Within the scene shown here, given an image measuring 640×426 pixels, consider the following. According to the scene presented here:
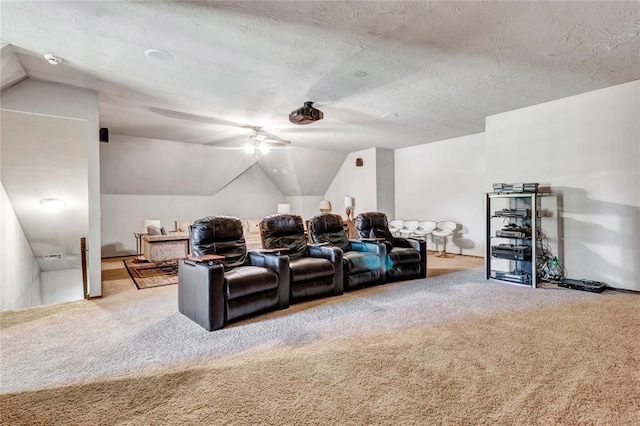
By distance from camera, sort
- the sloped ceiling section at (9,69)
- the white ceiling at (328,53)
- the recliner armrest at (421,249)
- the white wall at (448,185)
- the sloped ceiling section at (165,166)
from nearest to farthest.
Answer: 1. the white ceiling at (328,53)
2. the sloped ceiling section at (9,69)
3. the recliner armrest at (421,249)
4. the white wall at (448,185)
5. the sloped ceiling section at (165,166)

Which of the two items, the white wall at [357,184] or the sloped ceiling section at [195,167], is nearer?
the sloped ceiling section at [195,167]

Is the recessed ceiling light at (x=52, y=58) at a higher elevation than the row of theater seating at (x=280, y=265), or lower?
higher

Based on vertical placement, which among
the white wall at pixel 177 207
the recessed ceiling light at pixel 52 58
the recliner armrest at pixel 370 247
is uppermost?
the recessed ceiling light at pixel 52 58

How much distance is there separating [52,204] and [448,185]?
7.82 meters

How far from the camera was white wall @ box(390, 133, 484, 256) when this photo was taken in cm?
658

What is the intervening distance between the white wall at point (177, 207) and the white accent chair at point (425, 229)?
4.58 metres

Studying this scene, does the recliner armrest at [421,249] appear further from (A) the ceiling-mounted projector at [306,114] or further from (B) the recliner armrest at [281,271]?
(A) the ceiling-mounted projector at [306,114]

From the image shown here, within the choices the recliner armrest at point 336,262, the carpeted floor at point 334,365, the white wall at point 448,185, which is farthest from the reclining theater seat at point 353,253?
the white wall at point 448,185

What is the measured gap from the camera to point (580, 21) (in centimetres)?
253

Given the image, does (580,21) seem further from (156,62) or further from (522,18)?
(156,62)

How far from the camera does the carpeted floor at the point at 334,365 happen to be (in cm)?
172

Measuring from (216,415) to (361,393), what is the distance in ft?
2.75

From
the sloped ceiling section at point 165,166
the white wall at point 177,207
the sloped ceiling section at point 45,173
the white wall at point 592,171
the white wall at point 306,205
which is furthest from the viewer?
the white wall at point 306,205

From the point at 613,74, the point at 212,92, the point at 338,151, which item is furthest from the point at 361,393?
the point at 338,151
